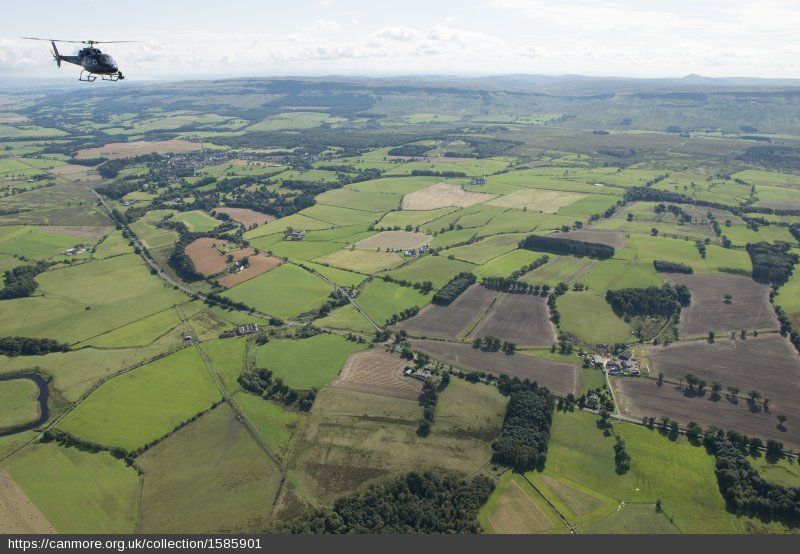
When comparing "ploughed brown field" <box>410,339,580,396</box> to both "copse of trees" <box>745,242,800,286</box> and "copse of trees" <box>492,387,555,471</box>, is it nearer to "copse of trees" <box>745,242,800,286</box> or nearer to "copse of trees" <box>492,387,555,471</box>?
"copse of trees" <box>492,387,555,471</box>

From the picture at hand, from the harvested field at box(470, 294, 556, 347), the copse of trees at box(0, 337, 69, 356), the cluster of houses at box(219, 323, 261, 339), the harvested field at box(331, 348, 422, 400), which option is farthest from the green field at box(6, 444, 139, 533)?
the harvested field at box(470, 294, 556, 347)

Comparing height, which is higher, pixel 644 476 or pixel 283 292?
pixel 644 476

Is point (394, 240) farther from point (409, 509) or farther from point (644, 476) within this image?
point (409, 509)

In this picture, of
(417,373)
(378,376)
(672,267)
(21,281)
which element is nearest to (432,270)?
(417,373)

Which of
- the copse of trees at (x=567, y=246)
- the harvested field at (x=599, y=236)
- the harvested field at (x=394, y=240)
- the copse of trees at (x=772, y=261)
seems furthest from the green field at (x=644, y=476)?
the harvested field at (x=599, y=236)

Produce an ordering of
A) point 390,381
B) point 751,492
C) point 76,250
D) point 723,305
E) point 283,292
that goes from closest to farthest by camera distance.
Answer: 1. point 751,492
2. point 390,381
3. point 723,305
4. point 283,292
5. point 76,250

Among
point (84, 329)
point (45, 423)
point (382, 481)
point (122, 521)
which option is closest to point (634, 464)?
point (382, 481)

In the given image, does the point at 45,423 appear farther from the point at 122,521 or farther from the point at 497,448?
the point at 497,448
